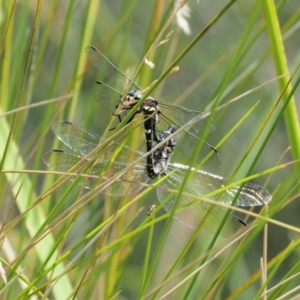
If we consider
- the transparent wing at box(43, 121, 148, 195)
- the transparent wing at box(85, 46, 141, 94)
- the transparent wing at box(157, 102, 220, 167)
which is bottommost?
the transparent wing at box(43, 121, 148, 195)

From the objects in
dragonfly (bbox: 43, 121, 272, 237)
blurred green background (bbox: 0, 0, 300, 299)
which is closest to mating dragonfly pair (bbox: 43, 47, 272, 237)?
dragonfly (bbox: 43, 121, 272, 237)

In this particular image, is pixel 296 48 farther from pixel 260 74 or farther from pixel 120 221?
pixel 120 221

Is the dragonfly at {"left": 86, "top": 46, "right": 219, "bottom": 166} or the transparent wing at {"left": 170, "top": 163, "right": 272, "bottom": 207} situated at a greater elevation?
the dragonfly at {"left": 86, "top": 46, "right": 219, "bottom": 166}

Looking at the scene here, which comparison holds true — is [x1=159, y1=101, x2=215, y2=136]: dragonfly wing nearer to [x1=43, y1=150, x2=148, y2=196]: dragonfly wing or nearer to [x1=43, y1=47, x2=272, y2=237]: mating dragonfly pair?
[x1=43, y1=47, x2=272, y2=237]: mating dragonfly pair

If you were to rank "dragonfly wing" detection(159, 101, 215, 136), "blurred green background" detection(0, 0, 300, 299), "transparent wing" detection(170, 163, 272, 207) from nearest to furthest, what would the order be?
"transparent wing" detection(170, 163, 272, 207) < "dragonfly wing" detection(159, 101, 215, 136) < "blurred green background" detection(0, 0, 300, 299)

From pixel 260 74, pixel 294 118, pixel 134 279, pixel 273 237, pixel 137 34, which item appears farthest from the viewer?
pixel 137 34

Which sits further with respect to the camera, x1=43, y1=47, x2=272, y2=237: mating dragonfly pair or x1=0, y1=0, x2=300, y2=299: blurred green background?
x1=0, y1=0, x2=300, y2=299: blurred green background

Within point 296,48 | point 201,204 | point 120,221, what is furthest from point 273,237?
point 201,204

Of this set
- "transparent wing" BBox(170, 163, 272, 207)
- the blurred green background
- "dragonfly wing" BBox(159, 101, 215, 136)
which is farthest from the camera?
the blurred green background

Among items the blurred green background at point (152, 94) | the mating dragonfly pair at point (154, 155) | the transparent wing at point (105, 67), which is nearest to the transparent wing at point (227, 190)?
the mating dragonfly pair at point (154, 155)

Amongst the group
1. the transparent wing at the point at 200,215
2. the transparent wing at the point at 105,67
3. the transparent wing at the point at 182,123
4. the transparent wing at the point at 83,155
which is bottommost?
the transparent wing at the point at 200,215

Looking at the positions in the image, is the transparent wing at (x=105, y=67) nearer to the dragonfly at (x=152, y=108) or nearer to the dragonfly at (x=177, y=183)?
the dragonfly at (x=152, y=108)
